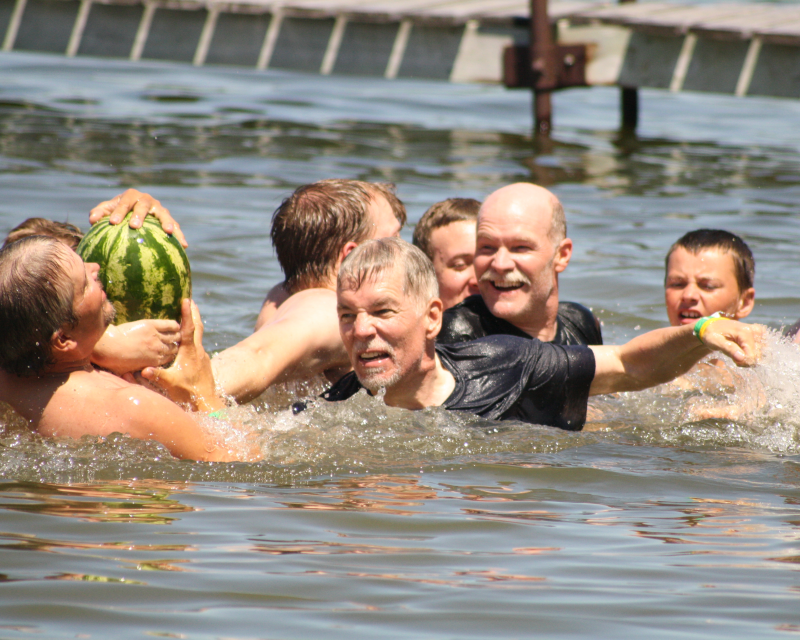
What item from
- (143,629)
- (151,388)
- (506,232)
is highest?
(506,232)

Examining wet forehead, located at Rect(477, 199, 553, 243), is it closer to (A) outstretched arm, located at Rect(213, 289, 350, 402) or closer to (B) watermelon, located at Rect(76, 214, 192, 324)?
(A) outstretched arm, located at Rect(213, 289, 350, 402)

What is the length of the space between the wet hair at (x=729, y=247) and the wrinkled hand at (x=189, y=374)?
3.54 metres

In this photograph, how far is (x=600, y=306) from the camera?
1031 cm

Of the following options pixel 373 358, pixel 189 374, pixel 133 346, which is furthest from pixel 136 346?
pixel 373 358

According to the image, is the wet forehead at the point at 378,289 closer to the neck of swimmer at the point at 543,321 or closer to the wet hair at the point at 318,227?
the wet hair at the point at 318,227

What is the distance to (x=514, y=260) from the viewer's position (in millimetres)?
6609

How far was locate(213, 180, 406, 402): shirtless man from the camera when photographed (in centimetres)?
601

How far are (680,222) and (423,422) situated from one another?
7.63m

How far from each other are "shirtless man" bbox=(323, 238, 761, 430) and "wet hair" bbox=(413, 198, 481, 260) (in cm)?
129

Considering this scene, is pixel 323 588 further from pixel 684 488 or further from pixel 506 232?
pixel 506 232

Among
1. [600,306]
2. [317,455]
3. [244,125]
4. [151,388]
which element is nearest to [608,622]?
[317,455]

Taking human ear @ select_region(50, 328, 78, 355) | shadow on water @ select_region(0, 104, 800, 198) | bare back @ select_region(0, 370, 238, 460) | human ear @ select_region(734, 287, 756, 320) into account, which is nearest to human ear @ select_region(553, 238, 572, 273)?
human ear @ select_region(734, 287, 756, 320)

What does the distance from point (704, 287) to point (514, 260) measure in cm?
162

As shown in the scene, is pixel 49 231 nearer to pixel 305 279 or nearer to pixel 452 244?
pixel 305 279
